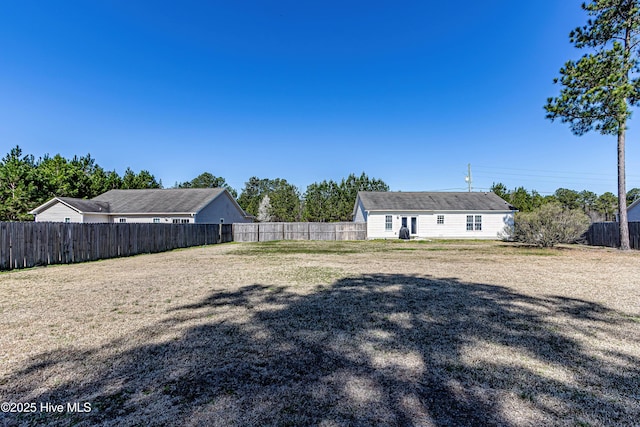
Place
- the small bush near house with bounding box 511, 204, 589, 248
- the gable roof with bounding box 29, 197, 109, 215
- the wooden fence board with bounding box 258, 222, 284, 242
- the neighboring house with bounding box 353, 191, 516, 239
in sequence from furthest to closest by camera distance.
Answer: the wooden fence board with bounding box 258, 222, 284, 242
the neighboring house with bounding box 353, 191, 516, 239
the gable roof with bounding box 29, 197, 109, 215
the small bush near house with bounding box 511, 204, 589, 248

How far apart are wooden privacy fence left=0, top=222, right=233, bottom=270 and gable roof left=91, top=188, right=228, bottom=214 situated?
639cm

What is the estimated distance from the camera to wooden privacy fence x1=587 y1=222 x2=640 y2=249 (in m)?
17.0

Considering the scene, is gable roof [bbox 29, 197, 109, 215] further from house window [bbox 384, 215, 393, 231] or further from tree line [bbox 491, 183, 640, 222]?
tree line [bbox 491, 183, 640, 222]

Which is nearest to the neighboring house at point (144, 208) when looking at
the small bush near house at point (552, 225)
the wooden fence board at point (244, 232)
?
the wooden fence board at point (244, 232)

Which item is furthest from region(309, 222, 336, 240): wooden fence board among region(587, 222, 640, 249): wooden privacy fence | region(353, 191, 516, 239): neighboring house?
region(587, 222, 640, 249): wooden privacy fence

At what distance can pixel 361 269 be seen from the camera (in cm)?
979

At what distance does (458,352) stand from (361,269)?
6.29 metres

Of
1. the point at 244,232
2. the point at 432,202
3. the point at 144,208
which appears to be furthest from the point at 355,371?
the point at 432,202

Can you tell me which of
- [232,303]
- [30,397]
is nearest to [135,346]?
[30,397]

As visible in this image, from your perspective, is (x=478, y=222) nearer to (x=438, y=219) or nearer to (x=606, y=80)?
(x=438, y=219)

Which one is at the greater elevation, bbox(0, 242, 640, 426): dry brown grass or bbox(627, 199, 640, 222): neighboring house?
bbox(627, 199, 640, 222): neighboring house

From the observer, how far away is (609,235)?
18.8 meters

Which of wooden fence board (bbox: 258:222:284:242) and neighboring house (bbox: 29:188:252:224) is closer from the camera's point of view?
neighboring house (bbox: 29:188:252:224)

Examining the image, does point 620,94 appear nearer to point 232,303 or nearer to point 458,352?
point 458,352
